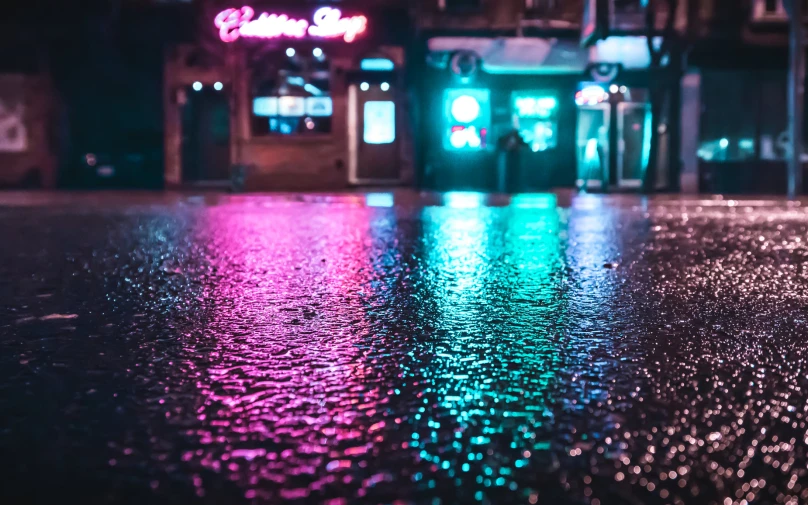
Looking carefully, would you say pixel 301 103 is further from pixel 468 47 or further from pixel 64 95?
pixel 64 95

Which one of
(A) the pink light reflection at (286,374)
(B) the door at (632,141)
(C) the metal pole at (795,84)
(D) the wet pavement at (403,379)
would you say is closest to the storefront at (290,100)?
(B) the door at (632,141)

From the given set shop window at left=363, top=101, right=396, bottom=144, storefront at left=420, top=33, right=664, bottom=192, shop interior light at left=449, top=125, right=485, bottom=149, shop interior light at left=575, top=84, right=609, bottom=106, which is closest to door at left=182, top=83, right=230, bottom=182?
shop window at left=363, top=101, right=396, bottom=144

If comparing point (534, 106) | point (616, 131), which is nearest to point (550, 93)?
point (534, 106)

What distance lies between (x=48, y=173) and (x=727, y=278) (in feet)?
71.7

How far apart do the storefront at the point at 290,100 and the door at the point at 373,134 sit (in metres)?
0.03

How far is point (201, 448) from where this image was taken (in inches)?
82.5

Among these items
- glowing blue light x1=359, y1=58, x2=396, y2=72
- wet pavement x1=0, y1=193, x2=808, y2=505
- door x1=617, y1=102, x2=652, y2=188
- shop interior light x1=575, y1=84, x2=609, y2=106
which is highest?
glowing blue light x1=359, y1=58, x2=396, y2=72

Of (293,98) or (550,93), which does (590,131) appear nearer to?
(550,93)

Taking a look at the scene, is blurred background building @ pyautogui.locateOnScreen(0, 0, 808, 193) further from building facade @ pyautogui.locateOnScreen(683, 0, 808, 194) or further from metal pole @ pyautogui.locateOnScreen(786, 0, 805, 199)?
metal pole @ pyautogui.locateOnScreen(786, 0, 805, 199)

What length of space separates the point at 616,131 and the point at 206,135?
38.3 ft

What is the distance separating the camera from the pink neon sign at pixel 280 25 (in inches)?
875

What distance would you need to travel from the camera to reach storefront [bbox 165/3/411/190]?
2241 cm

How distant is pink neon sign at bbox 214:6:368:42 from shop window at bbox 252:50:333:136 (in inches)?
26.5

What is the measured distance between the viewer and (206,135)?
77.4 feet
